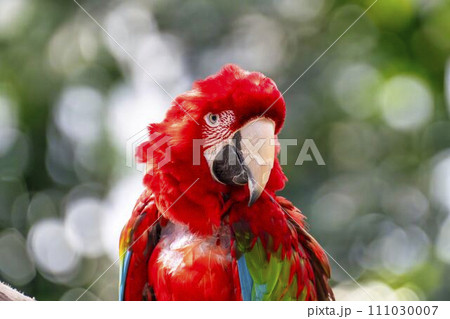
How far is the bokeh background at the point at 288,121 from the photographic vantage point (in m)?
2.38

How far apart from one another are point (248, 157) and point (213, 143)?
0.32 ft

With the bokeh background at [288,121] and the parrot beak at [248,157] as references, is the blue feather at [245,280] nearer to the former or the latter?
the parrot beak at [248,157]

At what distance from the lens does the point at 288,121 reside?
223 cm

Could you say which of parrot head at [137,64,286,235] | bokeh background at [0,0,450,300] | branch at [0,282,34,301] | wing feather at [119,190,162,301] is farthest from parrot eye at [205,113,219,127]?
bokeh background at [0,0,450,300]

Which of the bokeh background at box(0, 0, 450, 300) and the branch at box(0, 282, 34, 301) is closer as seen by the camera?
the branch at box(0, 282, 34, 301)

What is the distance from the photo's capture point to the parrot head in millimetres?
1146

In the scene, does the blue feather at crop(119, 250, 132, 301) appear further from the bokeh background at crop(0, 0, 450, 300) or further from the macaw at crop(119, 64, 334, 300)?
the bokeh background at crop(0, 0, 450, 300)

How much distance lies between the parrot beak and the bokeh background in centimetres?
112

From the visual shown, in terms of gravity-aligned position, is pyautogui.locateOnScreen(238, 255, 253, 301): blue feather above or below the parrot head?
below

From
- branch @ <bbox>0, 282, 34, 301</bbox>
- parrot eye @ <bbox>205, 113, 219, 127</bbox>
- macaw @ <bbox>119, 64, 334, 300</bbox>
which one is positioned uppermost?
parrot eye @ <bbox>205, 113, 219, 127</bbox>

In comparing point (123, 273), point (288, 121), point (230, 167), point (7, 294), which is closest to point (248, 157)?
point (230, 167)

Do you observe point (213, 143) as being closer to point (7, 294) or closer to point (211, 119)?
point (211, 119)

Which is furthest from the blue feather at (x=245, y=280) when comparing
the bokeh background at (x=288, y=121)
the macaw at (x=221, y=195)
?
the bokeh background at (x=288, y=121)
